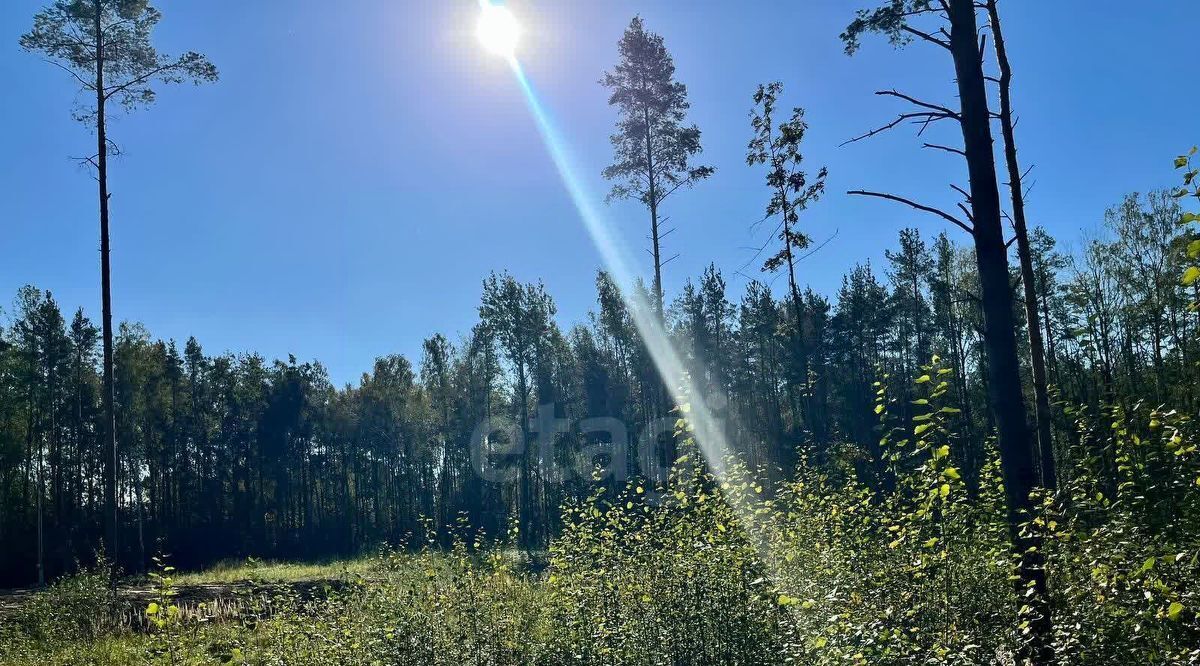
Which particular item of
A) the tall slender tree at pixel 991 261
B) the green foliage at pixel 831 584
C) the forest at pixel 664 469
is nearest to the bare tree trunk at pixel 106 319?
the forest at pixel 664 469

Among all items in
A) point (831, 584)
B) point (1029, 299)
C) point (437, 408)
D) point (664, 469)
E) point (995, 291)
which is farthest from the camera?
point (437, 408)

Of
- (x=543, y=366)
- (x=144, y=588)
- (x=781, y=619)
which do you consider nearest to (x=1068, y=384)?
(x=543, y=366)

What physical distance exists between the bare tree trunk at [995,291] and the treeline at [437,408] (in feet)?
80.9

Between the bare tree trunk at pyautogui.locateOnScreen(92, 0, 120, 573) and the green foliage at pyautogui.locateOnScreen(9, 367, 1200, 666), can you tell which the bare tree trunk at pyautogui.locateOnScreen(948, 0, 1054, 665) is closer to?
the green foliage at pyautogui.locateOnScreen(9, 367, 1200, 666)

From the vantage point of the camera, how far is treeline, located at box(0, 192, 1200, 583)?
104ft

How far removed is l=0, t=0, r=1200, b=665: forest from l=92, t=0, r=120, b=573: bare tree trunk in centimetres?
6

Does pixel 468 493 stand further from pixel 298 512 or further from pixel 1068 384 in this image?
pixel 1068 384

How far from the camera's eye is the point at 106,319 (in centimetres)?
1408

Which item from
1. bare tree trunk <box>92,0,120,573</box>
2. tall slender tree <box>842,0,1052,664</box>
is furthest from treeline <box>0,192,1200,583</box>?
tall slender tree <box>842,0,1052,664</box>

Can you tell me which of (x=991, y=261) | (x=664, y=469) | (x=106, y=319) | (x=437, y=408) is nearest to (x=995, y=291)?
(x=991, y=261)

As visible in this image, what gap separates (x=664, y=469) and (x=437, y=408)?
2129 cm

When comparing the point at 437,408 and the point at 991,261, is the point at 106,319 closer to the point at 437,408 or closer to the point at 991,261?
the point at 991,261

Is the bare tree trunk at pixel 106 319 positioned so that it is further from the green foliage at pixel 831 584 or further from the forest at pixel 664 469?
the green foliage at pixel 831 584

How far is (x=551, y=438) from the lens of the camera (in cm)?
3934
